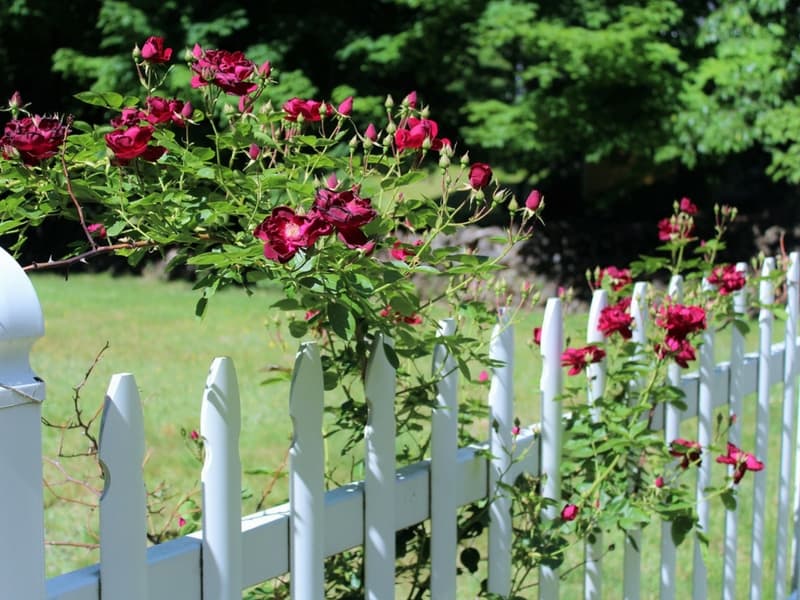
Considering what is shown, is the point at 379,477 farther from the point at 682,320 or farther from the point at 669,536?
the point at 669,536

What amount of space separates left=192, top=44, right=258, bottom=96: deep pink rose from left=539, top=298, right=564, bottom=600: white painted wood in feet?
2.98

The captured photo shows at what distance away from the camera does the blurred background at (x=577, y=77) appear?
9805 mm

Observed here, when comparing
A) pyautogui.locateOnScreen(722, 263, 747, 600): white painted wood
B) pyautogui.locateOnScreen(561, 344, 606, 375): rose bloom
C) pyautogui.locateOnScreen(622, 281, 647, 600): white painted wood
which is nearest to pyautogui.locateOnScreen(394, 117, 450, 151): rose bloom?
pyautogui.locateOnScreen(561, 344, 606, 375): rose bloom

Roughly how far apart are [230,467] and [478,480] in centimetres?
71

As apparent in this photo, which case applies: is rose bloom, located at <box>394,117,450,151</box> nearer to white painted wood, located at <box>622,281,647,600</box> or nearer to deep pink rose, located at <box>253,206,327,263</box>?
deep pink rose, located at <box>253,206,327,263</box>

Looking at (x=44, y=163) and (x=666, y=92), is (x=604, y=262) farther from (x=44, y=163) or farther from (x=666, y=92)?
(x=44, y=163)

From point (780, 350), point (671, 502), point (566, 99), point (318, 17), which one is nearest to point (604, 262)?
point (566, 99)

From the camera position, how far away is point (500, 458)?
195 centimetres

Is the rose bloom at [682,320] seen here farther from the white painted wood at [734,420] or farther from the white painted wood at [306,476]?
the white painted wood at [306,476]

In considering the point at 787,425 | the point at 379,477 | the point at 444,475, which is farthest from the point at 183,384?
the point at 379,477

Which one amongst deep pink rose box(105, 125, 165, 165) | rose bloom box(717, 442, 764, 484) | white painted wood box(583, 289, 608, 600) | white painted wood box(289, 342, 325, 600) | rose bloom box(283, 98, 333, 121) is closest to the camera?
deep pink rose box(105, 125, 165, 165)

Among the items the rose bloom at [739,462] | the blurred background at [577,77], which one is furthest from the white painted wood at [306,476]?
the blurred background at [577,77]

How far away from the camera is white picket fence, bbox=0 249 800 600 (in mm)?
1000

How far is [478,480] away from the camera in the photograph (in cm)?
191
